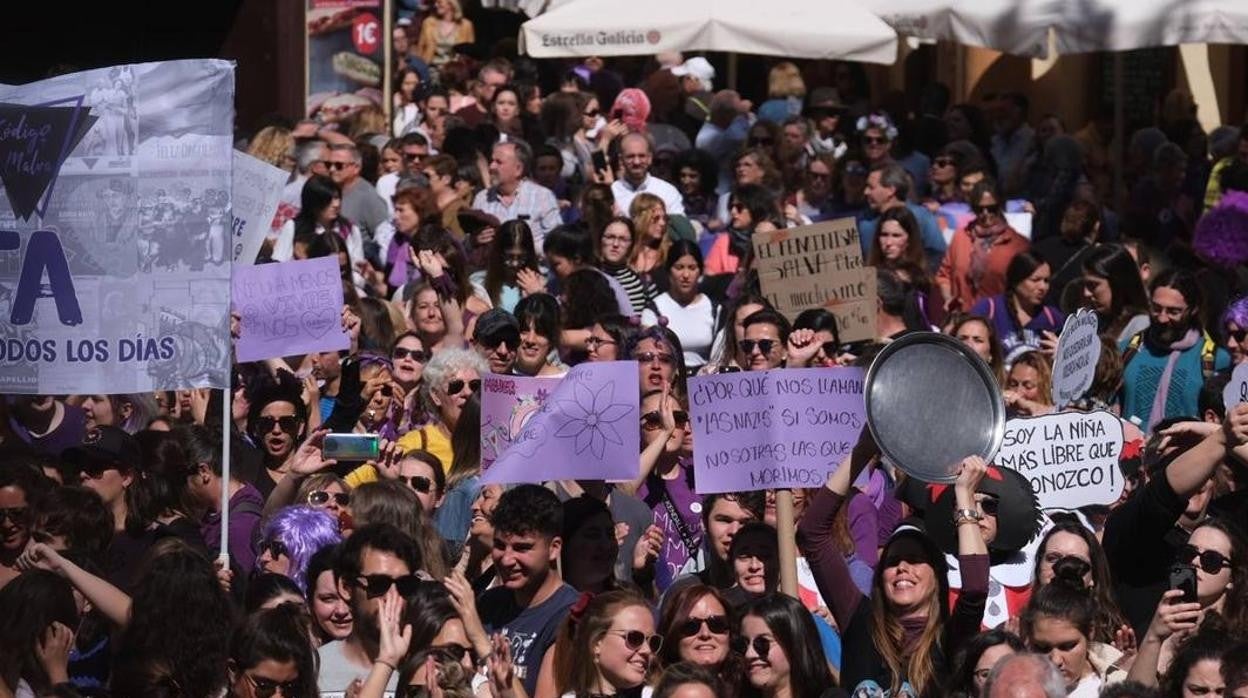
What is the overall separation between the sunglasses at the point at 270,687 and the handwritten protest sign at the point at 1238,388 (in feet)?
11.5

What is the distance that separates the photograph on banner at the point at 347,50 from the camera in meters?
20.1

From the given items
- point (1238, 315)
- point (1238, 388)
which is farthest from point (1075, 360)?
point (1238, 388)

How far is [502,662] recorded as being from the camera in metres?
7.03

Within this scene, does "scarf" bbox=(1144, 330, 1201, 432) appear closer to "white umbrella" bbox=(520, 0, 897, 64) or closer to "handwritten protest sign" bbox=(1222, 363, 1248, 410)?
"handwritten protest sign" bbox=(1222, 363, 1248, 410)

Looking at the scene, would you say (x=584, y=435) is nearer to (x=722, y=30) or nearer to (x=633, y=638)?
(x=633, y=638)

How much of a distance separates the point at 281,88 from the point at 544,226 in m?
5.76

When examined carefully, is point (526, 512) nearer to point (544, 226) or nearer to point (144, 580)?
point (144, 580)

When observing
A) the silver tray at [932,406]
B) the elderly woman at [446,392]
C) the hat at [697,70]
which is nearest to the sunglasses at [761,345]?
the elderly woman at [446,392]

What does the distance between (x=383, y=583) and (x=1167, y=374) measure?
14.3 feet

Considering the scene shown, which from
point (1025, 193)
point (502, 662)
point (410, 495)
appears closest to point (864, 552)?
point (410, 495)

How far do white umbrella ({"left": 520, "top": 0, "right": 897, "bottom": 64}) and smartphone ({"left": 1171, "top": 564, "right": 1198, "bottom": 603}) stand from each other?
9.47m

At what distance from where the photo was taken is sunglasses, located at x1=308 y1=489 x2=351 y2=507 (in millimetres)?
9039

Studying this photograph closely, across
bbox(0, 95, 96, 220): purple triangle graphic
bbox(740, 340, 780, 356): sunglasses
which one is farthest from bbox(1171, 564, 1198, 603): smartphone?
bbox(0, 95, 96, 220): purple triangle graphic

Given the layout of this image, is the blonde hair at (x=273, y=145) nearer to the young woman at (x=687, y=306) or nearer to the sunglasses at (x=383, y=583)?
the young woman at (x=687, y=306)
